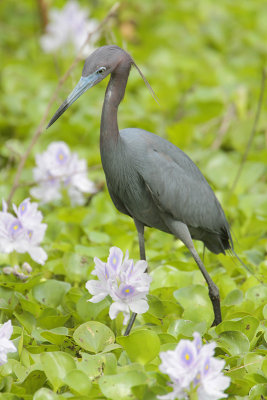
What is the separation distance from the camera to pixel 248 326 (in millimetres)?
2244

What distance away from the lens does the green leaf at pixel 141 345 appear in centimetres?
200

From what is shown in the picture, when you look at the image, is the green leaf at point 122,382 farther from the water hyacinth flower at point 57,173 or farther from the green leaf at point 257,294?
the water hyacinth flower at point 57,173

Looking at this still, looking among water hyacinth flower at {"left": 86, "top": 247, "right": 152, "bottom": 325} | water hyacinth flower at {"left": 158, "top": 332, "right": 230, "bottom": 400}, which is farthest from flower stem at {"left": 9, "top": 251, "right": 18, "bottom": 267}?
water hyacinth flower at {"left": 158, "top": 332, "right": 230, "bottom": 400}

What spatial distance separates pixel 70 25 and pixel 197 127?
1300 millimetres

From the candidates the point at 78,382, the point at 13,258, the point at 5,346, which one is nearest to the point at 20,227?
the point at 13,258

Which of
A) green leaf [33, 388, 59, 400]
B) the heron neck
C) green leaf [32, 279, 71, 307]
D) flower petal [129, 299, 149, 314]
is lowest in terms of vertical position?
green leaf [33, 388, 59, 400]

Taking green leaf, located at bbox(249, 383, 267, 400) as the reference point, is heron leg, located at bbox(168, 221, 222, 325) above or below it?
above

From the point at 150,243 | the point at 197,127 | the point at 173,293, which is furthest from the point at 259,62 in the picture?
the point at 173,293

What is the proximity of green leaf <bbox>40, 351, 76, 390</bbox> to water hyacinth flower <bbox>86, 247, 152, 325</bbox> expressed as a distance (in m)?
0.21

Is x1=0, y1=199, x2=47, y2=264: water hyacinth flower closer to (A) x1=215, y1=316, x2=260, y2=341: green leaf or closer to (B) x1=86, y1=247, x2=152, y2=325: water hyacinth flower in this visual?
(B) x1=86, y1=247, x2=152, y2=325: water hyacinth flower

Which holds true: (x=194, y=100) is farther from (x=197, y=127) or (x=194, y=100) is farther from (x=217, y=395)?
(x=217, y=395)

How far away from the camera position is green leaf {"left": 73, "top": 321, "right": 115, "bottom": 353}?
2.17m

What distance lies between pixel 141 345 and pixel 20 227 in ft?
2.45

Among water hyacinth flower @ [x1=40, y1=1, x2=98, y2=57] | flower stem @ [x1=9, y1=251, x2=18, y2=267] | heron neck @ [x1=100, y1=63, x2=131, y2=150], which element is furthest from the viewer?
water hyacinth flower @ [x1=40, y1=1, x2=98, y2=57]
